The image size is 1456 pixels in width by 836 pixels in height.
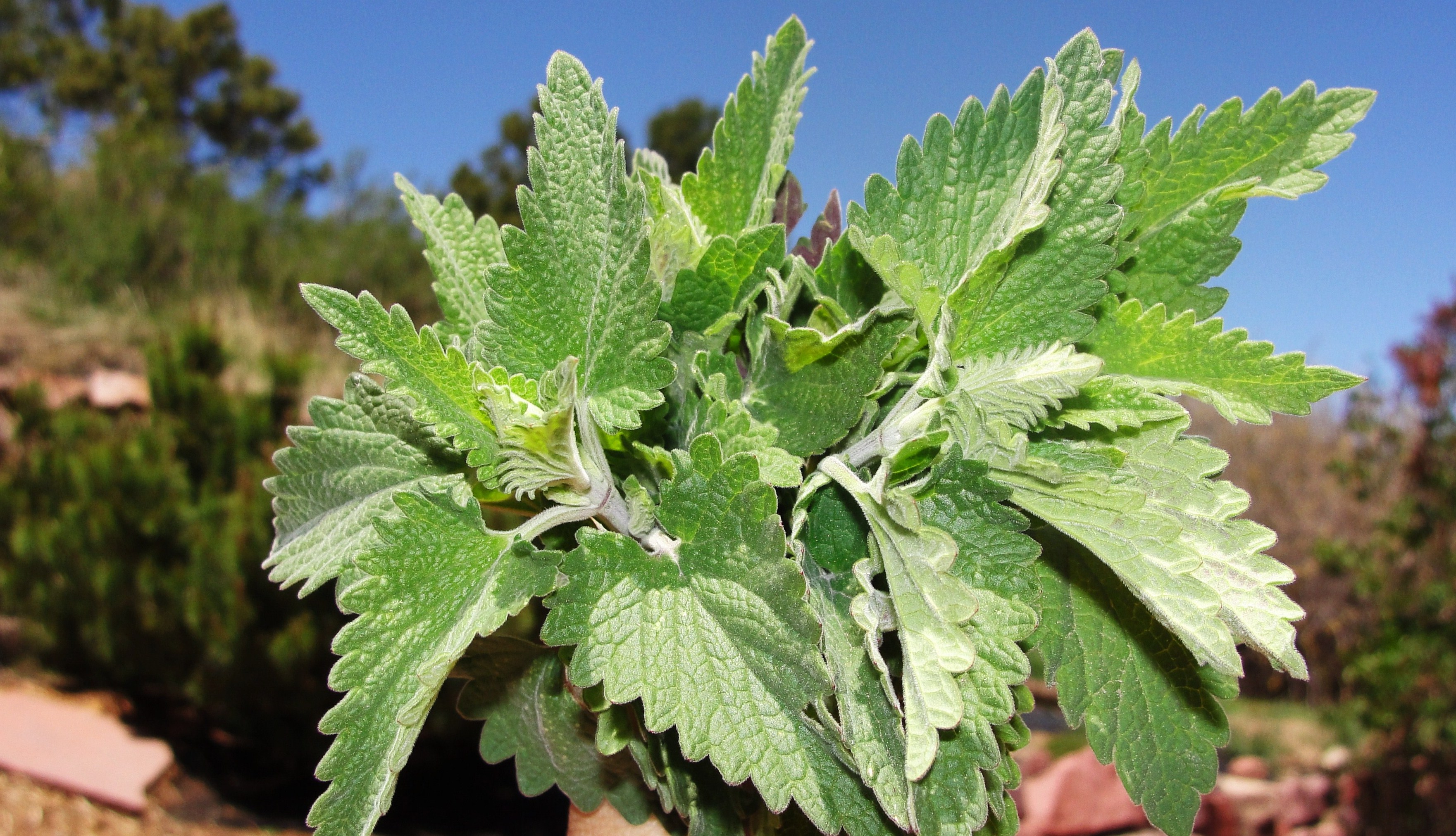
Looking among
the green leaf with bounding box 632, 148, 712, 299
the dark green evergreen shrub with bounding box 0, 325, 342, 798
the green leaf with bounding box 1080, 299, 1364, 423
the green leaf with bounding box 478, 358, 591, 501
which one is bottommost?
the dark green evergreen shrub with bounding box 0, 325, 342, 798

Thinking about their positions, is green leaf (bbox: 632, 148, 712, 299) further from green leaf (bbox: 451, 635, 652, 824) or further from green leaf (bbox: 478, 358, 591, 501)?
green leaf (bbox: 451, 635, 652, 824)

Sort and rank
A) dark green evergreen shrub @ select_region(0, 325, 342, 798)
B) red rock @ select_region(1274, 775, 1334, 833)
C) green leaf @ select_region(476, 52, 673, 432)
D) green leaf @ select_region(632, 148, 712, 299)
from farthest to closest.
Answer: red rock @ select_region(1274, 775, 1334, 833) → dark green evergreen shrub @ select_region(0, 325, 342, 798) → green leaf @ select_region(632, 148, 712, 299) → green leaf @ select_region(476, 52, 673, 432)

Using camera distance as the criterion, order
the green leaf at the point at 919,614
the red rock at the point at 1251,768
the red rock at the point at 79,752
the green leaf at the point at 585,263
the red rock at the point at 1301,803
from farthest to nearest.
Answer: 1. the red rock at the point at 1251,768
2. the red rock at the point at 1301,803
3. the red rock at the point at 79,752
4. the green leaf at the point at 585,263
5. the green leaf at the point at 919,614

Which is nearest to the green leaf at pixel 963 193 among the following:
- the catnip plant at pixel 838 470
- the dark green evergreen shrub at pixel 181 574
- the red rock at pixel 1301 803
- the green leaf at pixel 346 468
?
the catnip plant at pixel 838 470

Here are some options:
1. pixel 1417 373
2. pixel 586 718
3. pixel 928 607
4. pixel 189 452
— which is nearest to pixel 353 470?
pixel 586 718

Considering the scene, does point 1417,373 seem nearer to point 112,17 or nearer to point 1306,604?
point 1306,604

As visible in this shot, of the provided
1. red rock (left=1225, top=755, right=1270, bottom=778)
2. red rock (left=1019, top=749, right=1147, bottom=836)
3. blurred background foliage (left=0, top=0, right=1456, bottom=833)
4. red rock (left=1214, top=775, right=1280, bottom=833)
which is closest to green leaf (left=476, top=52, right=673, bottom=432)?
blurred background foliage (left=0, top=0, right=1456, bottom=833)

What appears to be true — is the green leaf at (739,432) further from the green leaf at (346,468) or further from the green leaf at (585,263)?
the green leaf at (346,468)
